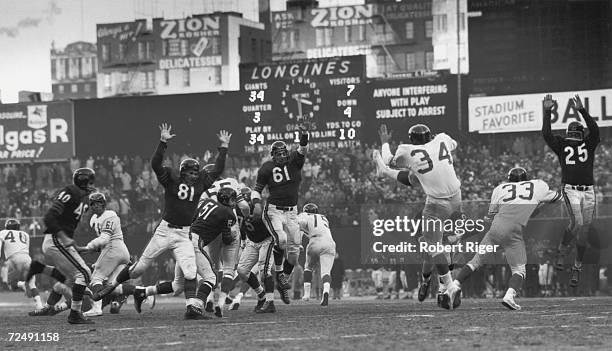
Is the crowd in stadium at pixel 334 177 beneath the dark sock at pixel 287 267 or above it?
above

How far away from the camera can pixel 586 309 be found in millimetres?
16906

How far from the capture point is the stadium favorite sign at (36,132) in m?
43.4

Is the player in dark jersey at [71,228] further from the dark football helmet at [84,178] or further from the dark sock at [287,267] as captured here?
the dark sock at [287,267]

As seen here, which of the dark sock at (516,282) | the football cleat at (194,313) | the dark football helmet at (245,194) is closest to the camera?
the football cleat at (194,313)

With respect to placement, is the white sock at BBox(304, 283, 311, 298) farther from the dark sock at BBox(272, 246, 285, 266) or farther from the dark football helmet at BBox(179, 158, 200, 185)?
the dark football helmet at BBox(179, 158, 200, 185)

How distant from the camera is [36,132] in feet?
146

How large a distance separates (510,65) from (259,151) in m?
9.39

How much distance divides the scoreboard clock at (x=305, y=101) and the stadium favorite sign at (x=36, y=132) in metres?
8.39

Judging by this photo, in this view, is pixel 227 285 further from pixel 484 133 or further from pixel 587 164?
pixel 484 133

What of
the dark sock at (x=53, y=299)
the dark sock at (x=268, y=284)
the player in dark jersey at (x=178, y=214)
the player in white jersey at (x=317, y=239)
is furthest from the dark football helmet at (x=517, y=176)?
the dark sock at (x=53, y=299)

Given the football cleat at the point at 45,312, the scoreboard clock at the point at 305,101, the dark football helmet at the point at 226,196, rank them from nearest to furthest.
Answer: the dark football helmet at the point at 226,196, the football cleat at the point at 45,312, the scoreboard clock at the point at 305,101

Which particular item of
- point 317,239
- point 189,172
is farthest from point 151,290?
point 317,239

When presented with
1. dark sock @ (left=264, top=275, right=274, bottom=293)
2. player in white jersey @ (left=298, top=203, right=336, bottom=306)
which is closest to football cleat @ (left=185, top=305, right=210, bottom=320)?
dark sock @ (left=264, top=275, right=274, bottom=293)

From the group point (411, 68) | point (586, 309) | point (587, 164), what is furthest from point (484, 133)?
point (411, 68)
